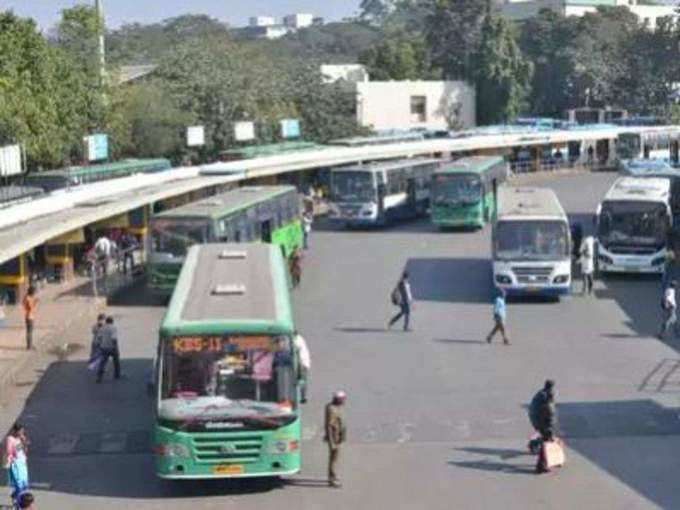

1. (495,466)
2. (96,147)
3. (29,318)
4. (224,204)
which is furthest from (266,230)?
(495,466)

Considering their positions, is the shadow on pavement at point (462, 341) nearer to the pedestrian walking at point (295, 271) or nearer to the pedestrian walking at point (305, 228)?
the pedestrian walking at point (295, 271)

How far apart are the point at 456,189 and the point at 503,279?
14915mm

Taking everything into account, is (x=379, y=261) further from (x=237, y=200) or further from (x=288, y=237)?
(x=237, y=200)

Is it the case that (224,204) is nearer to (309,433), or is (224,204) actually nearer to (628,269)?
(628,269)

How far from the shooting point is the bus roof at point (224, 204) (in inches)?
1269

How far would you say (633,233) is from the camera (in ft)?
115

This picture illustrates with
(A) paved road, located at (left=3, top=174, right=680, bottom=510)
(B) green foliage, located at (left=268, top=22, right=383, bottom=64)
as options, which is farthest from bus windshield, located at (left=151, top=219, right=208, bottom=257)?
(B) green foliage, located at (left=268, top=22, right=383, bottom=64)

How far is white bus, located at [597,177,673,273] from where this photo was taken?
34938 millimetres

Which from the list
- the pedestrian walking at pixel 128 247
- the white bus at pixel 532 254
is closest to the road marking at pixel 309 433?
the white bus at pixel 532 254

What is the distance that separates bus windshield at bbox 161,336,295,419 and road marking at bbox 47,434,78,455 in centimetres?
344

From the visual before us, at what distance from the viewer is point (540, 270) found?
102 feet

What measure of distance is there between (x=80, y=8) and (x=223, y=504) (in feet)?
173

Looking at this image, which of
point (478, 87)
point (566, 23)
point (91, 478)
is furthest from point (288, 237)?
point (566, 23)

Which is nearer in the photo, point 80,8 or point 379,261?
point 379,261
